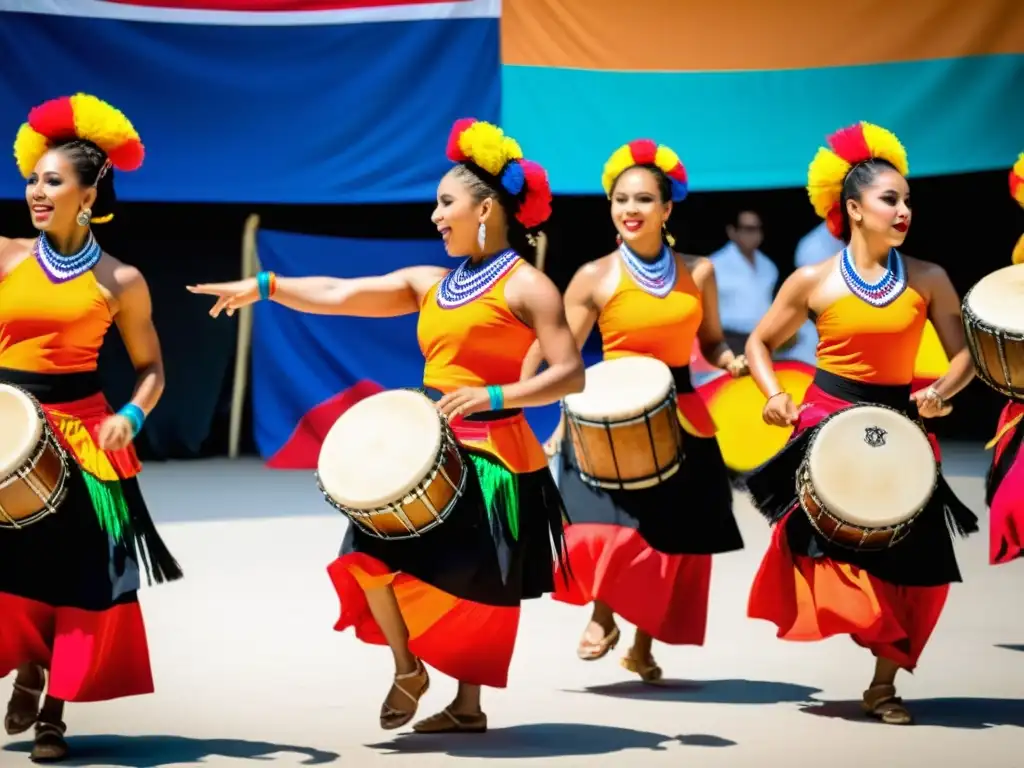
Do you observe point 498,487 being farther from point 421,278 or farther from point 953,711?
point 953,711

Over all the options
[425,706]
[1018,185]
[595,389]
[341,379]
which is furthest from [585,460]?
[341,379]

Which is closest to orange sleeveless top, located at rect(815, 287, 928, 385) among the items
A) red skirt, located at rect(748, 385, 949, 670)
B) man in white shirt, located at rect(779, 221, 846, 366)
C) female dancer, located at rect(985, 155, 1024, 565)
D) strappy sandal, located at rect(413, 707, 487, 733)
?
red skirt, located at rect(748, 385, 949, 670)

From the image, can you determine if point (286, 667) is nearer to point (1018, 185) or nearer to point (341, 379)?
point (1018, 185)

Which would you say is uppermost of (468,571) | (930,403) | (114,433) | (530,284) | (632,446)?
(530,284)

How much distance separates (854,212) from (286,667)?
1944 mm

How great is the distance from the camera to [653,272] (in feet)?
17.3

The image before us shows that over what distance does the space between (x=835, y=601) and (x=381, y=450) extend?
1245 mm

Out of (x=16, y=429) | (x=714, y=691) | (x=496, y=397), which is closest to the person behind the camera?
(x=16, y=429)

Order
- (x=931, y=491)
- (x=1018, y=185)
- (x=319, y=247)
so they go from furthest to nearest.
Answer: (x=319, y=247)
(x=1018, y=185)
(x=931, y=491)

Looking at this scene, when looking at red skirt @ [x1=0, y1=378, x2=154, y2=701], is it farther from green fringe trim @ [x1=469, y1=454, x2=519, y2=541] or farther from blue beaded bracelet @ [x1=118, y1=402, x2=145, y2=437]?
green fringe trim @ [x1=469, y1=454, x2=519, y2=541]

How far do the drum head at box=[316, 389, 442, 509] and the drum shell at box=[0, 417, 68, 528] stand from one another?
1.80 feet

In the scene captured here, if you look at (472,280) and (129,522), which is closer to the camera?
(129,522)

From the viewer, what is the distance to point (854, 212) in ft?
15.3

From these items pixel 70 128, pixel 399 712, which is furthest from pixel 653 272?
pixel 70 128
